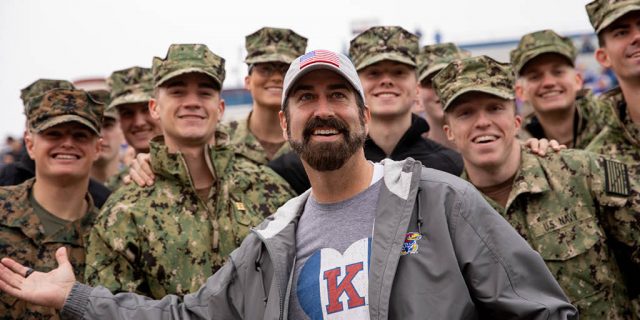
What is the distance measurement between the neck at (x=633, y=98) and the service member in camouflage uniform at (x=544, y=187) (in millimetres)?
897

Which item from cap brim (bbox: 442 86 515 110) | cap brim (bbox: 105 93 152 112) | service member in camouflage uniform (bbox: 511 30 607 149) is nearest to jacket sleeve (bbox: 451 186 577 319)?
cap brim (bbox: 442 86 515 110)

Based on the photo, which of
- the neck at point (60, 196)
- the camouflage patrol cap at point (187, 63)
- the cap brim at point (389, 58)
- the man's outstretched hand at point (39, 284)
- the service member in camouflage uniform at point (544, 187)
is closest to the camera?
the man's outstretched hand at point (39, 284)

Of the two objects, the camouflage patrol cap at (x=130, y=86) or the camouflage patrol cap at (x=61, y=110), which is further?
the camouflage patrol cap at (x=130, y=86)

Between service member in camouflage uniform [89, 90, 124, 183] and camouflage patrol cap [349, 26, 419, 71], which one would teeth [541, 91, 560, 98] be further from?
service member in camouflage uniform [89, 90, 124, 183]

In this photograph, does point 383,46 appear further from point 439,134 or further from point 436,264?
point 436,264

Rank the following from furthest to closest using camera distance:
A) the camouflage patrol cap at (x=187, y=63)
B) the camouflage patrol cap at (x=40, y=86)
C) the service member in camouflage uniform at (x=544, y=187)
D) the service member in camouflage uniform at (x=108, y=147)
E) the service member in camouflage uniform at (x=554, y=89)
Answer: the service member in camouflage uniform at (x=108, y=147) → the service member in camouflage uniform at (x=554, y=89) → the camouflage patrol cap at (x=40, y=86) → the camouflage patrol cap at (x=187, y=63) → the service member in camouflage uniform at (x=544, y=187)

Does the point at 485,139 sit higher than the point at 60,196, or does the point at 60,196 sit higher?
the point at 485,139

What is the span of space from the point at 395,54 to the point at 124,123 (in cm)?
285

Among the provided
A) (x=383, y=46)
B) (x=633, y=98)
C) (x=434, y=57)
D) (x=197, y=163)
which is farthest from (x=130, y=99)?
(x=633, y=98)

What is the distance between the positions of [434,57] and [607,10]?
2.15 meters

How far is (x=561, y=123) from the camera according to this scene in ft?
20.6

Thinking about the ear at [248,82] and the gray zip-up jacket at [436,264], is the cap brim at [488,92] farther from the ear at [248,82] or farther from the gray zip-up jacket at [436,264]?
the ear at [248,82]

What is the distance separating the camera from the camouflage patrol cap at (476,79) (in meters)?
4.58

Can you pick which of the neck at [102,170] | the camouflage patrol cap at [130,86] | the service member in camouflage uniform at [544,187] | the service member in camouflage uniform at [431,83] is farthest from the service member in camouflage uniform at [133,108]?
the service member in camouflage uniform at [544,187]
